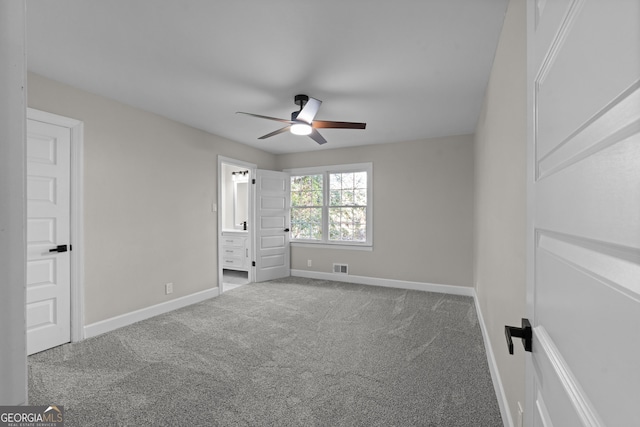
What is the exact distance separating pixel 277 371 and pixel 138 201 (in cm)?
249

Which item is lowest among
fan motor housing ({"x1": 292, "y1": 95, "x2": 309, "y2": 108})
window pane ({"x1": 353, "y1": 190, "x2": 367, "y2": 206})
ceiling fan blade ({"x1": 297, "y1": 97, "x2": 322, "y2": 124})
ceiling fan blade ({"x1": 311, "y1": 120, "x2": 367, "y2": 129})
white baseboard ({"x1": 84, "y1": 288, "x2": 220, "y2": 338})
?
white baseboard ({"x1": 84, "y1": 288, "x2": 220, "y2": 338})

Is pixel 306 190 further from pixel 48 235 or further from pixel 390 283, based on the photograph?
pixel 48 235

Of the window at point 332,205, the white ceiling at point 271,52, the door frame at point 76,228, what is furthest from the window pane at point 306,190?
the door frame at point 76,228

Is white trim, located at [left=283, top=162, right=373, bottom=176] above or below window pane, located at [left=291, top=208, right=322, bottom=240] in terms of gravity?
above

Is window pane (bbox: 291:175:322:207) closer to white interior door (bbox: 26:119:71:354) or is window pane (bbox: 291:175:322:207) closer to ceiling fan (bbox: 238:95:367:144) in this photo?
ceiling fan (bbox: 238:95:367:144)

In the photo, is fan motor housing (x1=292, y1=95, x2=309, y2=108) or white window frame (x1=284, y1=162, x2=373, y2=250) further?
white window frame (x1=284, y1=162, x2=373, y2=250)

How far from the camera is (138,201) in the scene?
3.45 metres

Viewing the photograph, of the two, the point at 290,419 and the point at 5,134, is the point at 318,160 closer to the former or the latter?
the point at 290,419

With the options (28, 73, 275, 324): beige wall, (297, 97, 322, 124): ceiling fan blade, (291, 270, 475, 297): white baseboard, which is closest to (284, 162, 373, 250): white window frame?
(291, 270, 475, 297): white baseboard

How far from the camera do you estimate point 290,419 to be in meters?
1.82

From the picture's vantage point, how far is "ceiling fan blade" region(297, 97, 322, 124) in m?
2.77

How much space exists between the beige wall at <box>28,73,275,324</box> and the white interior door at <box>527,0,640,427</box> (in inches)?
143

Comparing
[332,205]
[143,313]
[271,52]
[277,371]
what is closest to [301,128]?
[271,52]

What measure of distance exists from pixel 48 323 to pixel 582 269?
3.81 m
